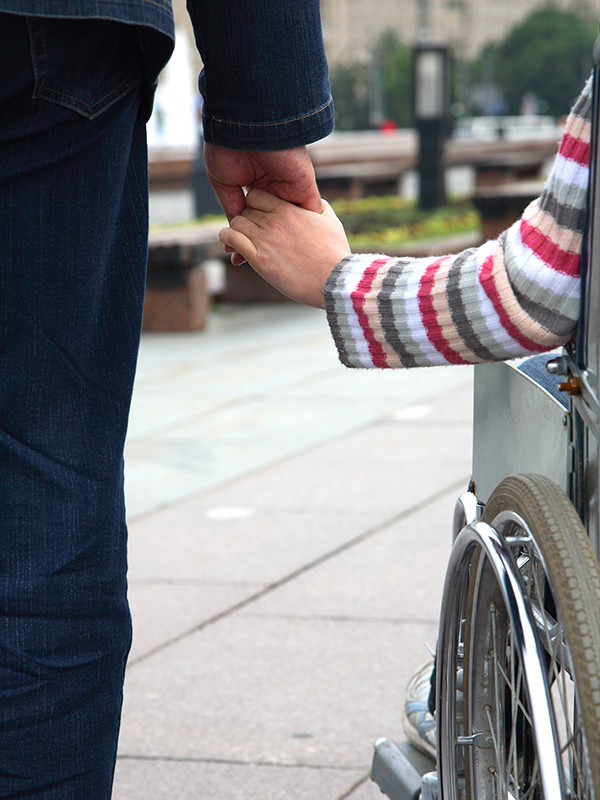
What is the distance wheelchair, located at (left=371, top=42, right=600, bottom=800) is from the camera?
3.62ft

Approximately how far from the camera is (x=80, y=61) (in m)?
1.23

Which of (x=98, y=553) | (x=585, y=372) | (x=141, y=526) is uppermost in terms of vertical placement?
(x=585, y=372)

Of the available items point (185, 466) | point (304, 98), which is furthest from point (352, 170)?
point (304, 98)

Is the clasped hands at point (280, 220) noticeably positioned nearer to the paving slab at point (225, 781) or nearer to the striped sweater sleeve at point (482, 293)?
the striped sweater sleeve at point (482, 293)

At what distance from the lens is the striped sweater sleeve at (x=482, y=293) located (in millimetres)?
1192

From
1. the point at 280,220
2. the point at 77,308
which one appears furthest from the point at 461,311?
the point at 77,308

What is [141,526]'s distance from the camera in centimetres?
415

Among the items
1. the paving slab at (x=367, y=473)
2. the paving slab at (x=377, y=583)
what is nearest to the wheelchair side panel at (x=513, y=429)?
the paving slab at (x=377, y=583)

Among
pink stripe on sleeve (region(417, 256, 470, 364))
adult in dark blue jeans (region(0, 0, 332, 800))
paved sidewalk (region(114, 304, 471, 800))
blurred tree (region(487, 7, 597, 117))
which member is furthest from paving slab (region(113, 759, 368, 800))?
blurred tree (region(487, 7, 597, 117))

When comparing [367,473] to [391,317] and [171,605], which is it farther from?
[391,317]

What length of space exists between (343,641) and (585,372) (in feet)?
6.51

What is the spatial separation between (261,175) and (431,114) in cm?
1591

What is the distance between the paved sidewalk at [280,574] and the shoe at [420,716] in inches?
12.2

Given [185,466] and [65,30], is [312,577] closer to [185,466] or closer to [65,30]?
[185,466]
